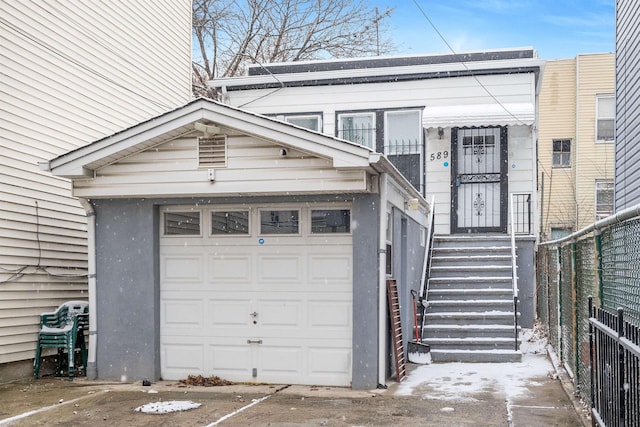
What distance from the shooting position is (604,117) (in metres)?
23.7

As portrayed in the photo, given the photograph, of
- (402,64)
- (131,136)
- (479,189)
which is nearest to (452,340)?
(479,189)

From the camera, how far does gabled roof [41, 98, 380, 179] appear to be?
901 centimetres

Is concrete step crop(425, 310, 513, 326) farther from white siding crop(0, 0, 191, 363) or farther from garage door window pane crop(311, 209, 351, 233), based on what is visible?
white siding crop(0, 0, 191, 363)

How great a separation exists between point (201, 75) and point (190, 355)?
726 inches

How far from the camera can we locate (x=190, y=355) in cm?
1016

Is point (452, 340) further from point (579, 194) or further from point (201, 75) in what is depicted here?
point (201, 75)

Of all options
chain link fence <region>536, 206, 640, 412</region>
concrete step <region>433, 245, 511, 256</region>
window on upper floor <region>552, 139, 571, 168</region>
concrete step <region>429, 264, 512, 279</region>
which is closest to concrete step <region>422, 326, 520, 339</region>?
chain link fence <region>536, 206, 640, 412</region>

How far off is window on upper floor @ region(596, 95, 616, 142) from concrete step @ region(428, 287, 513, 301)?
1249 cm

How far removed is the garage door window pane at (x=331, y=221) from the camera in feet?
32.1

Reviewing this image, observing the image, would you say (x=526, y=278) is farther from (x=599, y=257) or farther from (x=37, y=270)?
(x=37, y=270)

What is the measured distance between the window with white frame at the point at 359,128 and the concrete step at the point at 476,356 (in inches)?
240

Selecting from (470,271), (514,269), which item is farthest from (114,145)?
(514,269)

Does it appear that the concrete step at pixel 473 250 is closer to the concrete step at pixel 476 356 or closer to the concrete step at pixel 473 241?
the concrete step at pixel 473 241

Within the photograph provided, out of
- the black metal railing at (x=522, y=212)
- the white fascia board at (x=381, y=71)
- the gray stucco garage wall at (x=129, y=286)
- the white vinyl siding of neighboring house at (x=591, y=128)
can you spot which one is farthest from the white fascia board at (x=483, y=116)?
the white vinyl siding of neighboring house at (x=591, y=128)
